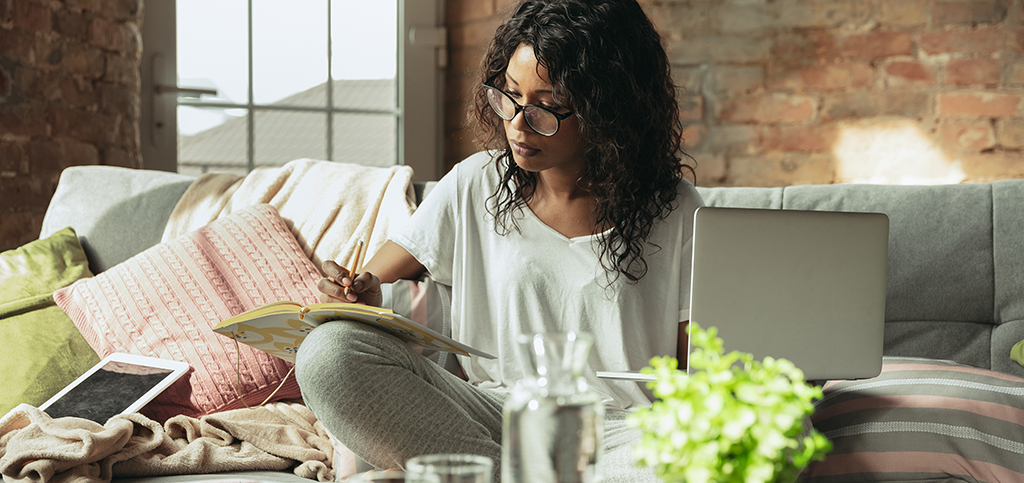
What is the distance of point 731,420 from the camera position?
48 centimetres

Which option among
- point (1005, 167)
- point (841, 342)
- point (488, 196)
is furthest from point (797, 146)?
point (841, 342)

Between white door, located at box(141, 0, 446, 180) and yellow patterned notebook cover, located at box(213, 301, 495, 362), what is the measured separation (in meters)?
1.61

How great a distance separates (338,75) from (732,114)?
1.39m

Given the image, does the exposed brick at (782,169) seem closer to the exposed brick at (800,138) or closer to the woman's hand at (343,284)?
the exposed brick at (800,138)

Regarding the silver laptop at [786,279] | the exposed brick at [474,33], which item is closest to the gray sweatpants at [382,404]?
the silver laptop at [786,279]

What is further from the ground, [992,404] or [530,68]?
A: [530,68]

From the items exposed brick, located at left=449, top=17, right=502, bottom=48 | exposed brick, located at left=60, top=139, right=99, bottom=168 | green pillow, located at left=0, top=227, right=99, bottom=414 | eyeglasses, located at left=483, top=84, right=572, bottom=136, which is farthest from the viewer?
exposed brick, located at left=449, top=17, right=502, bottom=48

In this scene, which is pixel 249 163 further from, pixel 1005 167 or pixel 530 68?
pixel 1005 167

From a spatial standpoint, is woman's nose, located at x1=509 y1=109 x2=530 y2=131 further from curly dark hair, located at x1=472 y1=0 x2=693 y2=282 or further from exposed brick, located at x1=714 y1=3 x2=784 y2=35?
A: exposed brick, located at x1=714 y1=3 x2=784 y2=35

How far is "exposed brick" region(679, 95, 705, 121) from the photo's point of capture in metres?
2.52

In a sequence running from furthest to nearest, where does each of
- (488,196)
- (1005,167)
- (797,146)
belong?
1. (797,146)
2. (1005,167)
3. (488,196)

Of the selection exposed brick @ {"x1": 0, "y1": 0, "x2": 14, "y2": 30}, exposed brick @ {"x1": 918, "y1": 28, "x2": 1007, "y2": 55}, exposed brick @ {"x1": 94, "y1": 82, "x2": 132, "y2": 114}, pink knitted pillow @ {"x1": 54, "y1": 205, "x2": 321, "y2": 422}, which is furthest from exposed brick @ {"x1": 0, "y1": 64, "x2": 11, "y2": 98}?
exposed brick @ {"x1": 918, "y1": 28, "x2": 1007, "y2": 55}

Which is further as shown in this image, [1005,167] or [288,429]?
[1005,167]

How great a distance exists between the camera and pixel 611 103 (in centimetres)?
139
